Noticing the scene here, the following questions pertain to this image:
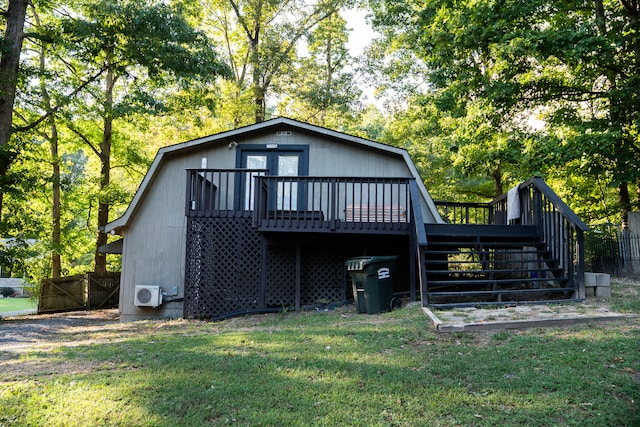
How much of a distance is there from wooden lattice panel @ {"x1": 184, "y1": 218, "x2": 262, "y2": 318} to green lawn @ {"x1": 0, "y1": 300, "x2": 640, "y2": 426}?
3.46 metres

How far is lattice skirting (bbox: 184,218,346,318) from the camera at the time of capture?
30.2ft

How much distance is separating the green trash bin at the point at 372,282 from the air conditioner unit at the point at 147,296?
4.94 metres

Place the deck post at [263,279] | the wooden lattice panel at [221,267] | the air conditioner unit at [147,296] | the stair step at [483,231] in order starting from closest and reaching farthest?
1. the stair step at [483,231]
2. the wooden lattice panel at [221,267]
3. the deck post at [263,279]
4. the air conditioner unit at [147,296]

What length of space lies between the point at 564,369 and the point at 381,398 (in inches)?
68.3

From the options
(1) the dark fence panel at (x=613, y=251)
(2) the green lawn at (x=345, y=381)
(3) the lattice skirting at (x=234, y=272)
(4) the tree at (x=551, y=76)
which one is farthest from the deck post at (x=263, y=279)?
(1) the dark fence panel at (x=613, y=251)

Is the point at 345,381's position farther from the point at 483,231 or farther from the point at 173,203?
the point at 173,203

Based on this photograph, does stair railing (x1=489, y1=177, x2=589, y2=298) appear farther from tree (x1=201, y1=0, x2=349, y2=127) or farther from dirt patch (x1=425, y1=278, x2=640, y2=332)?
tree (x1=201, y1=0, x2=349, y2=127)

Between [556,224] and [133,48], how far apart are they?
39.6 feet

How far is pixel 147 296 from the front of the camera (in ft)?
33.2

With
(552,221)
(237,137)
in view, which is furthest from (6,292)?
(552,221)

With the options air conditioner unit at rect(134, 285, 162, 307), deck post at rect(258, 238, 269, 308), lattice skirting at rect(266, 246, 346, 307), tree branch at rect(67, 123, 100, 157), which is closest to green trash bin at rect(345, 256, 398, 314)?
lattice skirting at rect(266, 246, 346, 307)

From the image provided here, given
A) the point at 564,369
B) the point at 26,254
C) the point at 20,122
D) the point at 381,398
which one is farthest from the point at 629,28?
the point at 20,122

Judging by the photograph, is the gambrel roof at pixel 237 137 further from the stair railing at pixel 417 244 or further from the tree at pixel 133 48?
the stair railing at pixel 417 244

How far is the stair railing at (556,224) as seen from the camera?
22.3 feet
